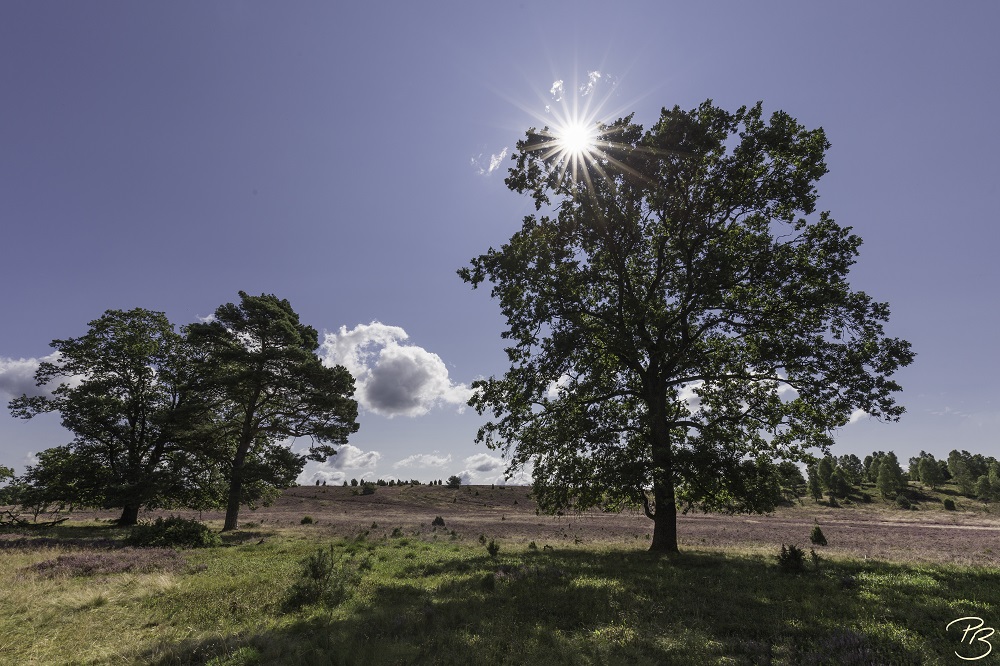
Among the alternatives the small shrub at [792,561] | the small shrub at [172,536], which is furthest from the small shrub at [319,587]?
the small shrub at [172,536]

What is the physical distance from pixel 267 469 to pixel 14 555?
1050cm

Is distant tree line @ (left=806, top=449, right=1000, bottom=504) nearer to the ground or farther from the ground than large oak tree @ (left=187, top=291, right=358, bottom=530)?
nearer to the ground

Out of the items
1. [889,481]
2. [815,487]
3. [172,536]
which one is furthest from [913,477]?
[172,536]

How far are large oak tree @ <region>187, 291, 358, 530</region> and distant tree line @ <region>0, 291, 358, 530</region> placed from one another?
7 centimetres

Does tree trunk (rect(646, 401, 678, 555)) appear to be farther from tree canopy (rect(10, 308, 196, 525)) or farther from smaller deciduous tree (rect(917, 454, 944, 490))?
smaller deciduous tree (rect(917, 454, 944, 490))

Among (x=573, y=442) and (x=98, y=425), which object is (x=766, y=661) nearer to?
(x=573, y=442)

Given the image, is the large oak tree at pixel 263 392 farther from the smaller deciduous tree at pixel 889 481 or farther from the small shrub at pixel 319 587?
the smaller deciduous tree at pixel 889 481

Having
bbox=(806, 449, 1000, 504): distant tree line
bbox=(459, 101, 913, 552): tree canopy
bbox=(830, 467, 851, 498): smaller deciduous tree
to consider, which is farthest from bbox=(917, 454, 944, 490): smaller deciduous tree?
bbox=(459, 101, 913, 552): tree canopy

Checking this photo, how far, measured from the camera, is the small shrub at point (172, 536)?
18203 millimetres

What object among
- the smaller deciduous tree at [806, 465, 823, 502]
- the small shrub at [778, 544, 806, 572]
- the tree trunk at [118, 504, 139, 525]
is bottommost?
the smaller deciduous tree at [806, 465, 823, 502]

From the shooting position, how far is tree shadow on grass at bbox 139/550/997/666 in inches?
242

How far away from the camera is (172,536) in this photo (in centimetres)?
1880

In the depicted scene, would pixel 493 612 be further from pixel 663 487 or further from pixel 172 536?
pixel 172 536

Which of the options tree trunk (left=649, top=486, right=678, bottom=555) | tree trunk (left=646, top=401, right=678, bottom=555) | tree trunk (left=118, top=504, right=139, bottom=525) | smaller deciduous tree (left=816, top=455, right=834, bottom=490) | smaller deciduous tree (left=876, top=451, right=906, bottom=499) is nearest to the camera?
tree trunk (left=646, top=401, right=678, bottom=555)
